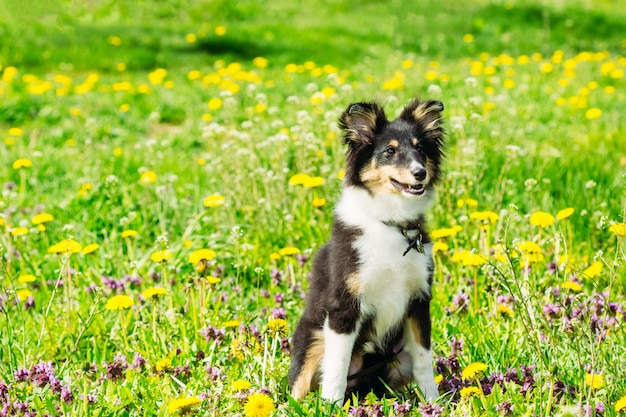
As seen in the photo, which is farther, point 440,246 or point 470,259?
point 440,246

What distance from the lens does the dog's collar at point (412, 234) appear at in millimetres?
3070

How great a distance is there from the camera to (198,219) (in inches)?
198

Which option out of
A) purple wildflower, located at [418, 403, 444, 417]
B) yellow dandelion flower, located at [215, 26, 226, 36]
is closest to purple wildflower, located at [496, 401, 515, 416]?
purple wildflower, located at [418, 403, 444, 417]

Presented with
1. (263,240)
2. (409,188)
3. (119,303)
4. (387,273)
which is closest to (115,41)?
(263,240)

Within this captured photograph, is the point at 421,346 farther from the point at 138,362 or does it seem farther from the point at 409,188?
the point at 138,362

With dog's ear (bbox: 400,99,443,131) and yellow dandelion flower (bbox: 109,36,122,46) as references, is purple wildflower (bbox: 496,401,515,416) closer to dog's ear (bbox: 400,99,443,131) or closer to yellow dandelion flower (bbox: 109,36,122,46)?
dog's ear (bbox: 400,99,443,131)

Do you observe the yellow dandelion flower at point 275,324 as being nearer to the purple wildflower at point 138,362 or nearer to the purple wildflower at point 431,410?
the purple wildflower at point 138,362

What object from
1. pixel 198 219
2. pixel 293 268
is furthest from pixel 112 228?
pixel 293 268

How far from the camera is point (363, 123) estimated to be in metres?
3.28

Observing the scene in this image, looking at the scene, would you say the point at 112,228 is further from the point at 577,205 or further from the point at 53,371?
the point at 577,205

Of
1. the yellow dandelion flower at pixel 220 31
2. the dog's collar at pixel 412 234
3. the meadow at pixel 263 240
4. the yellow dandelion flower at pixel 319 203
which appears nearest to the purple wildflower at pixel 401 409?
the meadow at pixel 263 240

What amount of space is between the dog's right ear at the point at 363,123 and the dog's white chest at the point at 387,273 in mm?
410

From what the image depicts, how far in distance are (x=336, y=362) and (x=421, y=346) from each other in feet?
1.23

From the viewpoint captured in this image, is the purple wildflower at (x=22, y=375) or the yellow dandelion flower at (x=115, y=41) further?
the yellow dandelion flower at (x=115, y=41)
